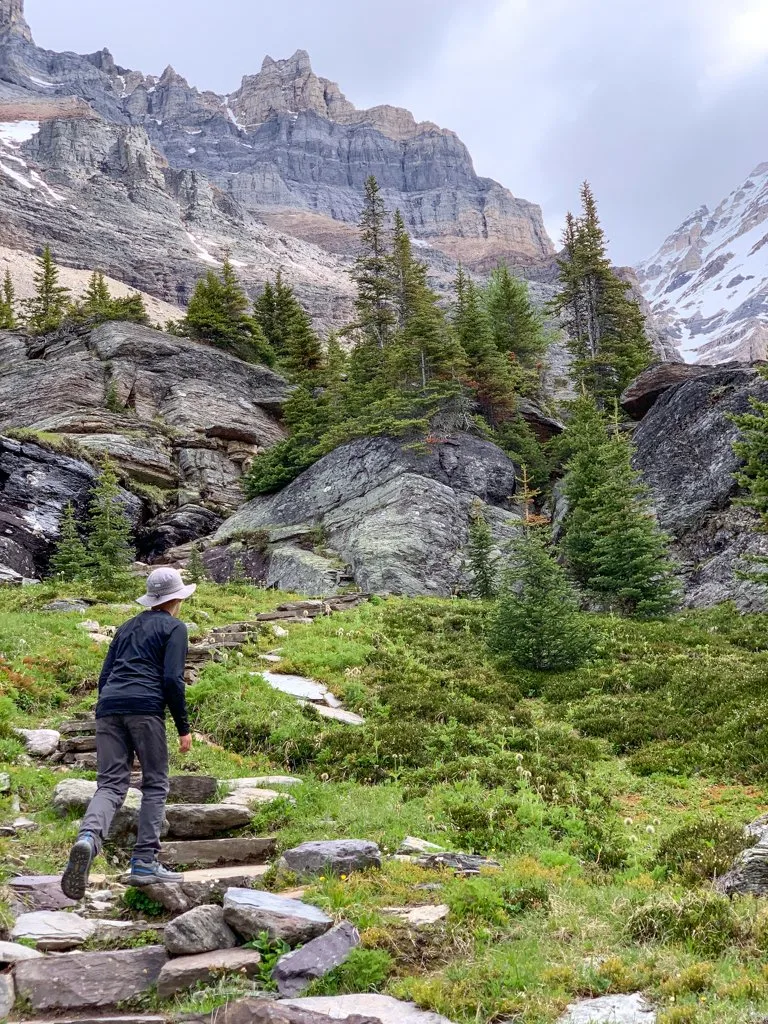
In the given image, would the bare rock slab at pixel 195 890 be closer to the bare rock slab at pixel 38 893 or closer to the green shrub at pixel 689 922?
the bare rock slab at pixel 38 893

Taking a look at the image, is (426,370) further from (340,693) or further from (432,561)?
(340,693)

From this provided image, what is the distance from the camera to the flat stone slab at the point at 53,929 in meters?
5.54

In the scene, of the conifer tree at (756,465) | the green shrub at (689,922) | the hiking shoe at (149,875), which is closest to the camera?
the green shrub at (689,922)

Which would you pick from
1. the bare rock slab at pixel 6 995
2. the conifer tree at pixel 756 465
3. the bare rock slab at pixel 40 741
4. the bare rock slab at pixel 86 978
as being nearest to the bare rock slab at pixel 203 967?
the bare rock slab at pixel 86 978

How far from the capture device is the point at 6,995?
4770 mm

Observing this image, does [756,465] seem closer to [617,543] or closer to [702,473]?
[617,543]

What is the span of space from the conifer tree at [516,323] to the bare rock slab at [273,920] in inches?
1847

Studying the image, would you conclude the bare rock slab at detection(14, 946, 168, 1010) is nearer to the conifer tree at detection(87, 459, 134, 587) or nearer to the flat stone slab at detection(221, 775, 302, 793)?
the flat stone slab at detection(221, 775, 302, 793)

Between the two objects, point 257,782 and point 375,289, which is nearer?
point 257,782

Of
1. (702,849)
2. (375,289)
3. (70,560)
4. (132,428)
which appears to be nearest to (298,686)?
(702,849)

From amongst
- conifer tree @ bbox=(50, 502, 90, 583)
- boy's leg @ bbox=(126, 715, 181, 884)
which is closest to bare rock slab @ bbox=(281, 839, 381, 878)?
boy's leg @ bbox=(126, 715, 181, 884)

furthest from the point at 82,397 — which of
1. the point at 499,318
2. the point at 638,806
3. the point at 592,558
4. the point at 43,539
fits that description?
the point at 638,806

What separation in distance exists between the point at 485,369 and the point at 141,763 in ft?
117

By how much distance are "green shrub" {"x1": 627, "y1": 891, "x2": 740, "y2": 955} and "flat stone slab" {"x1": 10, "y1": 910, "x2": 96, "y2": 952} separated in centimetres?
449
